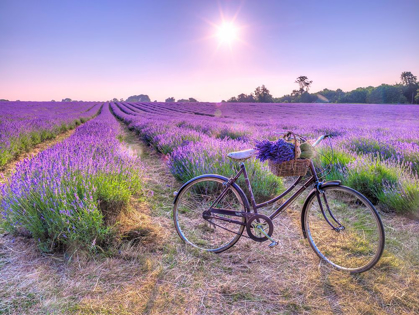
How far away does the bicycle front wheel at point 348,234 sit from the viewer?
1.95m

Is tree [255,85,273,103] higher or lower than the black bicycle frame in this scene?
higher

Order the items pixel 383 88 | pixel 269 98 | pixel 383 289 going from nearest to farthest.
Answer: pixel 383 289
pixel 383 88
pixel 269 98

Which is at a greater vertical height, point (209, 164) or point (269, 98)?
point (269, 98)

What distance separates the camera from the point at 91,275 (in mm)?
1925

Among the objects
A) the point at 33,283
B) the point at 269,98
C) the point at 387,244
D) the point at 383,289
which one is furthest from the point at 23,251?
the point at 269,98

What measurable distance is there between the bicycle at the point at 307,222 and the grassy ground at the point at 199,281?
0.14m

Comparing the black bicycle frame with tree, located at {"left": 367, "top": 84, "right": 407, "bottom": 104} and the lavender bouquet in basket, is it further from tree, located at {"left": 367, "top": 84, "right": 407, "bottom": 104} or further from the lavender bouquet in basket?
tree, located at {"left": 367, "top": 84, "right": 407, "bottom": 104}

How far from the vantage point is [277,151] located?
193 centimetres

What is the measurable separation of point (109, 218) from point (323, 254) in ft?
6.93

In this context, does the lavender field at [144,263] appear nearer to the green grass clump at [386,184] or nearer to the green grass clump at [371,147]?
the green grass clump at [386,184]

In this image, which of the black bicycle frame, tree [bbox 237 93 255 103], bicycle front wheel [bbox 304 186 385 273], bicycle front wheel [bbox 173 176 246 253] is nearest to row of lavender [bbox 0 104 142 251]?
bicycle front wheel [bbox 173 176 246 253]

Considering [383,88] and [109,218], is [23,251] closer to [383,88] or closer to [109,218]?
[109,218]

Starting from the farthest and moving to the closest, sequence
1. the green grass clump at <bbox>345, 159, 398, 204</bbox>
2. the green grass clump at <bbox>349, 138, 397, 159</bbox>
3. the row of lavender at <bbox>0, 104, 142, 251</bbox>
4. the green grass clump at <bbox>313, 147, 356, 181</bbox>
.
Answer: the green grass clump at <bbox>349, 138, 397, 159</bbox> → the green grass clump at <bbox>313, 147, 356, 181</bbox> → the green grass clump at <bbox>345, 159, 398, 204</bbox> → the row of lavender at <bbox>0, 104, 142, 251</bbox>

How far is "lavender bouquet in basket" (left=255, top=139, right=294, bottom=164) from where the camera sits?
191cm
